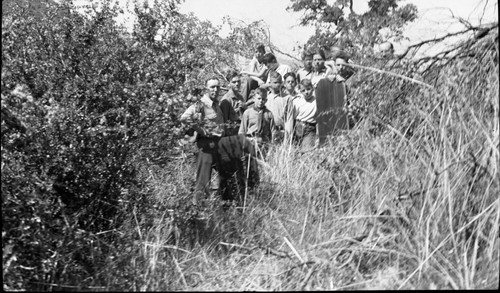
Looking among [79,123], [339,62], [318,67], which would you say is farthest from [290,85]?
[79,123]

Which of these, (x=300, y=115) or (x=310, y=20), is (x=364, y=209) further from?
(x=310, y=20)

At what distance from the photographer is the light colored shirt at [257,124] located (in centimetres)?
749

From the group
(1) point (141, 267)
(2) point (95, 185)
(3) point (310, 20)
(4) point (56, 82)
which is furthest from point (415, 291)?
(3) point (310, 20)

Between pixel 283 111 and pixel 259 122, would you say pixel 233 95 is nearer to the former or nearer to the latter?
pixel 283 111

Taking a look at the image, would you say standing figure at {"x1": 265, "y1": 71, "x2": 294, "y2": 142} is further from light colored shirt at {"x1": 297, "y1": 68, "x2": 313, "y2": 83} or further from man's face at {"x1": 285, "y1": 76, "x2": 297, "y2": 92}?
light colored shirt at {"x1": 297, "y1": 68, "x2": 313, "y2": 83}

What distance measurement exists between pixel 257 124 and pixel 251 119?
11cm

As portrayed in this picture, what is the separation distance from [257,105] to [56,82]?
2576mm

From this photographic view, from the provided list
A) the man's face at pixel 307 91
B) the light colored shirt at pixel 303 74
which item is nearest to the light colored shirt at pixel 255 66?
the light colored shirt at pixel 303 74

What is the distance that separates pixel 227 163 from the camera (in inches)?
252

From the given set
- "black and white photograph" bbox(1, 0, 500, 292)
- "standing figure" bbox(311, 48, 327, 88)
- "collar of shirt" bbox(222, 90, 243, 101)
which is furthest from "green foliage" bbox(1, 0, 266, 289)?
"collar of shirt" bbox(222, 90, 243, 101)

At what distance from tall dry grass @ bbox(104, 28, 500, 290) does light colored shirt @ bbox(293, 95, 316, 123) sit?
6.79 feet

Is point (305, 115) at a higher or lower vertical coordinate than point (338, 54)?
lower

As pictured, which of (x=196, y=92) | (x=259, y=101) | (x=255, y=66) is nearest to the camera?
(x=196, y=92)

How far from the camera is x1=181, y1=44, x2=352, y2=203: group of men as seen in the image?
20.1ft
